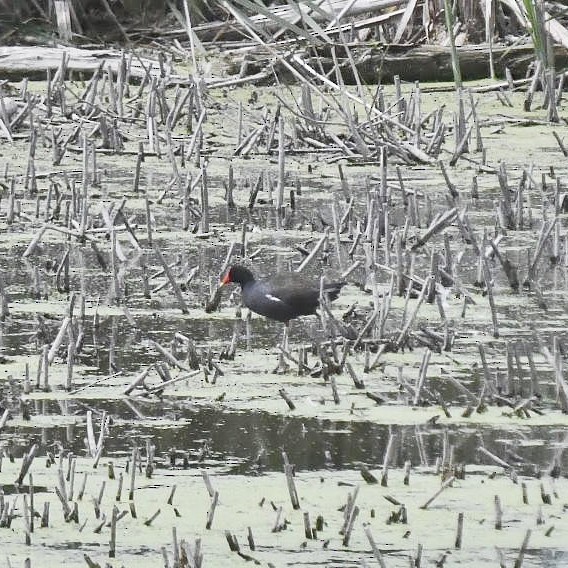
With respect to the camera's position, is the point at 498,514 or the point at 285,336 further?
the point at 285,336

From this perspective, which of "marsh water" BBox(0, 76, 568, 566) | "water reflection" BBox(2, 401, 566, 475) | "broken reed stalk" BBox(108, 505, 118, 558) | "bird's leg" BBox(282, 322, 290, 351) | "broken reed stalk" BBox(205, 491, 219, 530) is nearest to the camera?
"broken reed stalk" BBox(108, 505, 118, 558)

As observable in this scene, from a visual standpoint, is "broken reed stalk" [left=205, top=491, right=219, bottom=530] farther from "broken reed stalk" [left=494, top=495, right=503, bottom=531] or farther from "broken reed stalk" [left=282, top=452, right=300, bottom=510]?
"broken reed stalk" [left=494, top=495, right=503, bottom=531]

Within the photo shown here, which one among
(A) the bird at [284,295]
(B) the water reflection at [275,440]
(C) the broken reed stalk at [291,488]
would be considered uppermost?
(A) the bird at [284,295]

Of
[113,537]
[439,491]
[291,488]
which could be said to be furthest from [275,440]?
[113,537]

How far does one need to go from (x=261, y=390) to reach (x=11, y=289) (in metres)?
1.91

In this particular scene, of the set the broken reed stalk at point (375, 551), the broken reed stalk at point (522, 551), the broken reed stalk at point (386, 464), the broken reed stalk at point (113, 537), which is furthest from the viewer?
the broken reed stalk at point (386, 464)

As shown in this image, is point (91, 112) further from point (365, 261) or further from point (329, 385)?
point (329, 385)

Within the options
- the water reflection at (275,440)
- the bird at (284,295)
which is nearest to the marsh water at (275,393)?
the water reflection at (275,440)

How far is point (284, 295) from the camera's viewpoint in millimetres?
5961

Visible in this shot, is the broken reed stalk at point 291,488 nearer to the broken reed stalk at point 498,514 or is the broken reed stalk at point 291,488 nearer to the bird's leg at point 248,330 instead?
the broken reed stalk at point 498,514

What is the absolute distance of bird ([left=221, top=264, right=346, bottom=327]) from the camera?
5969 millimetres

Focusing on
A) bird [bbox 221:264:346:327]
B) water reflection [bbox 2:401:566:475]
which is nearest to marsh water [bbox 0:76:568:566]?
water reflection [bbox 2:401:566:475]

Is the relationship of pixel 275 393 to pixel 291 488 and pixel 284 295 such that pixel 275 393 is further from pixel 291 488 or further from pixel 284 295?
pixel 291 488

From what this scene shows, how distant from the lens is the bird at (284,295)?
5.97 m
